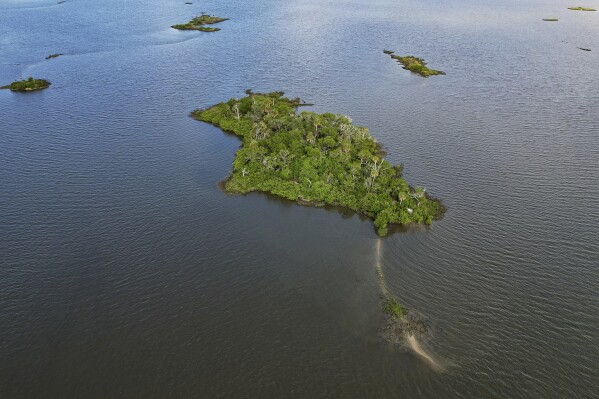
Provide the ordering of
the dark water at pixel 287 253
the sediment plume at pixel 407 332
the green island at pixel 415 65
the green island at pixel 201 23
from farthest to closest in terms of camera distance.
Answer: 1. the green island at pixel 201 23
2. the green island at pixel 415 65
3. the sediment plume at pixel 407 332
4. the dark water at pixel 287 253

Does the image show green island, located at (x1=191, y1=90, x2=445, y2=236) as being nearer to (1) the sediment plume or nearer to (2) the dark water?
(2) the dark water

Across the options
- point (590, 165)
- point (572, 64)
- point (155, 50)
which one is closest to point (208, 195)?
point (590, 165)

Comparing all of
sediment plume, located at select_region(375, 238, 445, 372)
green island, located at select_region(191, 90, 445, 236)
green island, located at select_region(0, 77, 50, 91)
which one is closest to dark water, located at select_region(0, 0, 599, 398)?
sediment plume, located at select_region(375, 238, 445, 372)

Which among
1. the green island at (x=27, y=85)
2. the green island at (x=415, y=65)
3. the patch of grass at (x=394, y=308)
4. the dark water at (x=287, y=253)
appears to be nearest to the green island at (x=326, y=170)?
the dark water at (x=287, y=253)

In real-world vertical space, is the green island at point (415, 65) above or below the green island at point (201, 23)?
below

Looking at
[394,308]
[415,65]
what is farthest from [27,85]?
[394,308]

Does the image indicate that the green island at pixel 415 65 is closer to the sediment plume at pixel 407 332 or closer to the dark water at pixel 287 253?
the dark water at pixel 287 253
